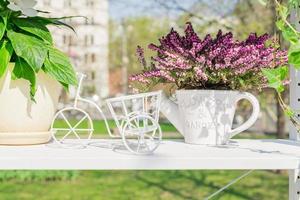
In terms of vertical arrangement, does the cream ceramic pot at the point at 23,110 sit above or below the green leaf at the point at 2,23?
below

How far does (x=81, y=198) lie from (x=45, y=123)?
2230mm

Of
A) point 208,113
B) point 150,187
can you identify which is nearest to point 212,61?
point 208,113

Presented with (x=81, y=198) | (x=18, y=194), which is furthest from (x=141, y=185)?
(x=18, y=194)

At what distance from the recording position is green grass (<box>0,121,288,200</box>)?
3.10 m

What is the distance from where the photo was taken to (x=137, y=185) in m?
3.46

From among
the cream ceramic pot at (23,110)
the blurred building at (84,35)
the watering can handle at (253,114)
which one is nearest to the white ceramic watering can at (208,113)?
the watering can handle at (253,114)

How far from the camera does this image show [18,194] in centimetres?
325

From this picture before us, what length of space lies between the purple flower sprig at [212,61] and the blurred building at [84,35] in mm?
2673

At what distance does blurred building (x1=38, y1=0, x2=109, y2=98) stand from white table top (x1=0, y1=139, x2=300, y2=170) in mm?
2805

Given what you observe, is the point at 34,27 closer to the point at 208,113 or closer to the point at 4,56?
the point at 4,56

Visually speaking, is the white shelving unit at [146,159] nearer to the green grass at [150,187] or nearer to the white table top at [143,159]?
the white table top at [143,159]

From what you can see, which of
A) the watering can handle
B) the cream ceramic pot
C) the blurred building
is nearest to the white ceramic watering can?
the watering can handle

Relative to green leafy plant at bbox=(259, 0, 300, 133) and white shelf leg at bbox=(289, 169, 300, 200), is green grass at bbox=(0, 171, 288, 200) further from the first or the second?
green leafy plant at bbox=(259, 0, 300, 133)

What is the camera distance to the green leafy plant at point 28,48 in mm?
768
